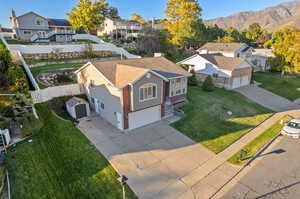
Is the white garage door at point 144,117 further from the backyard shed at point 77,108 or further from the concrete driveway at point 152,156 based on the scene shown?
the backyard shed at point 77,108

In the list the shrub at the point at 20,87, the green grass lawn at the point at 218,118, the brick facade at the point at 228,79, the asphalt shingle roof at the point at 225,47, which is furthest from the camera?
Answer: the asphalt shingle roof at the point at 225,47

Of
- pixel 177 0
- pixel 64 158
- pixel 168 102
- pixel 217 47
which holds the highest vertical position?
pixel 177 0

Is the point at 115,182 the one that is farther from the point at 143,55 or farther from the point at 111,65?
the point at 143,55

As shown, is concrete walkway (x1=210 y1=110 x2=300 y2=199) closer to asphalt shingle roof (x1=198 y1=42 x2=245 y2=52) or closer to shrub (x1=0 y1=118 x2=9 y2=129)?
shrub (x1=0 y1=118 x2=9 y2=129)

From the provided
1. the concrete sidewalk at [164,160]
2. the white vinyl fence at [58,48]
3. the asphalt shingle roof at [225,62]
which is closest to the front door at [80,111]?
the concrete sidewalk at [164,160]

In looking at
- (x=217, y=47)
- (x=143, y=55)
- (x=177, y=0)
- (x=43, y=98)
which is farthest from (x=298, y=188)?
(x=177, y=0)

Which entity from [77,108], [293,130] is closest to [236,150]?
[293,130]

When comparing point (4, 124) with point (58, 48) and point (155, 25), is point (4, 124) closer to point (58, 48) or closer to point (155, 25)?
point (58, 48)
